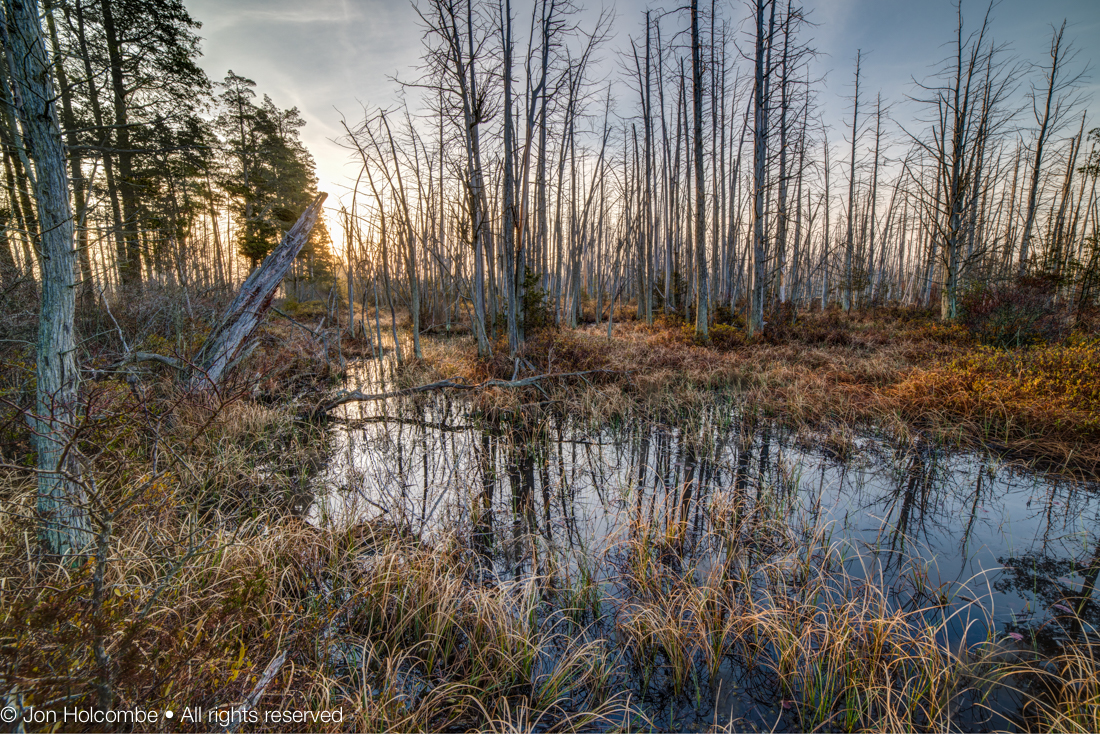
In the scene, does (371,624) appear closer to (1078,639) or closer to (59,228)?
(59,228)

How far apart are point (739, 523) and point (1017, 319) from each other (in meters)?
11.8

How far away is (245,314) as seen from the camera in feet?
20.7

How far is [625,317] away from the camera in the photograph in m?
19.4

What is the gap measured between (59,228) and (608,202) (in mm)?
22316

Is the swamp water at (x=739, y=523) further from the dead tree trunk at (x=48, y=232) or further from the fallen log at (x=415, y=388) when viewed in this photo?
the dead tree trunk at (x=48, y=232)

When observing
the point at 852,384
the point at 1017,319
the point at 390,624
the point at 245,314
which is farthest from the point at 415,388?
the point at 1017,319

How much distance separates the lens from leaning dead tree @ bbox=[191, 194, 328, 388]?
19.7 feet

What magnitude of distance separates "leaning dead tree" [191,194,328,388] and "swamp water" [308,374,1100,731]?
2.33m

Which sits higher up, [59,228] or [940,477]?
[59,228]

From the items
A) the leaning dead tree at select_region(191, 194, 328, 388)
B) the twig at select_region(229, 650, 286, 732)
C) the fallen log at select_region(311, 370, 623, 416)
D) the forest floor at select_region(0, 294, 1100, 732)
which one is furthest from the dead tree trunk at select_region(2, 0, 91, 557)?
the fallen log at select_region(311, 370, 623, 416)

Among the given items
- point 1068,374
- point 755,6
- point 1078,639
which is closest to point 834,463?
point 1078,639

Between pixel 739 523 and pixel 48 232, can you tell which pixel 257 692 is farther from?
pixel 739 523

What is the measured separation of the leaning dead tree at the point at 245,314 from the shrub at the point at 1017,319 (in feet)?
49.5

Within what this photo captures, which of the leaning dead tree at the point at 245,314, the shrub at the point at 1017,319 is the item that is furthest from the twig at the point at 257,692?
the shrub at the point at 1017,319
